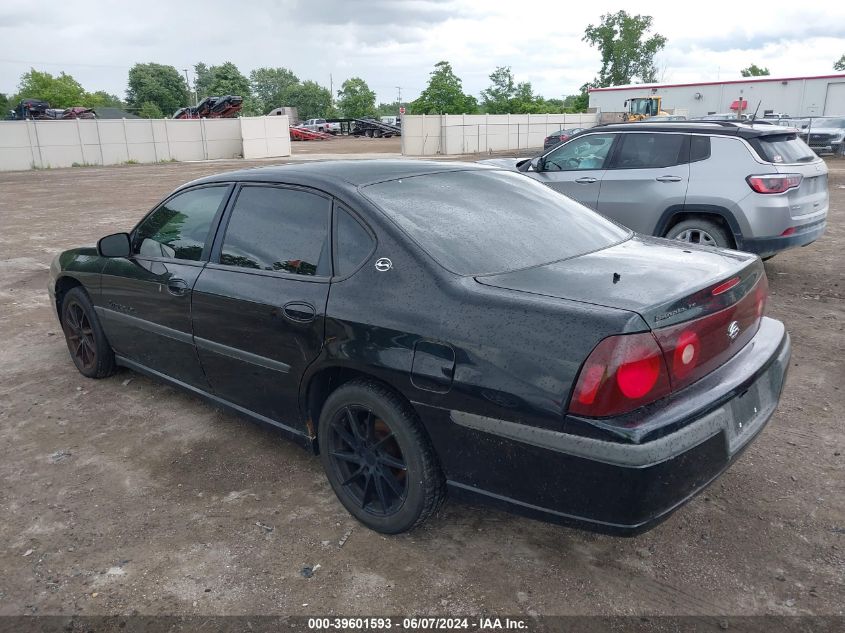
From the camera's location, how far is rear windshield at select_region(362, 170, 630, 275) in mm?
2809

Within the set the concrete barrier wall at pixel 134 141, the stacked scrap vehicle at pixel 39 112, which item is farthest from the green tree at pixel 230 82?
the concrete barrier wall at pixel 134 141

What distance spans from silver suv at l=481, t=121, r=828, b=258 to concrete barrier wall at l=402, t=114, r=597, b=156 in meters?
27.2

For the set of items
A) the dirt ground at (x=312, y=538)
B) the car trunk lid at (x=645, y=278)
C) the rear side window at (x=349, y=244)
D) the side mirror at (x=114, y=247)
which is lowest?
the dirt ground at (x=312, y=538)

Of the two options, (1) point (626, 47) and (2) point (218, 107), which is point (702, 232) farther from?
(1) point (626, 47)

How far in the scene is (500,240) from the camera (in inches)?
117

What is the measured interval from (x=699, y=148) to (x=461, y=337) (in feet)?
18.1

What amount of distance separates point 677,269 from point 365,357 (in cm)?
134

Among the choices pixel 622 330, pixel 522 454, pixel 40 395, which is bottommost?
pixel 40 395

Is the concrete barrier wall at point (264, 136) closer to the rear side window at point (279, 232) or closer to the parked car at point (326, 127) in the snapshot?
the parked car at point (326, 127)

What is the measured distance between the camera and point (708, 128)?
22.7ft

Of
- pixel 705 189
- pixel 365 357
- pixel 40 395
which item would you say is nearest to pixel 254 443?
pixel 365 357

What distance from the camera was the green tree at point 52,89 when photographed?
8669cm

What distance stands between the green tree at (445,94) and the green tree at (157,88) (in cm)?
4674

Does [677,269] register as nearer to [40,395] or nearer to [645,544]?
[645,544]
